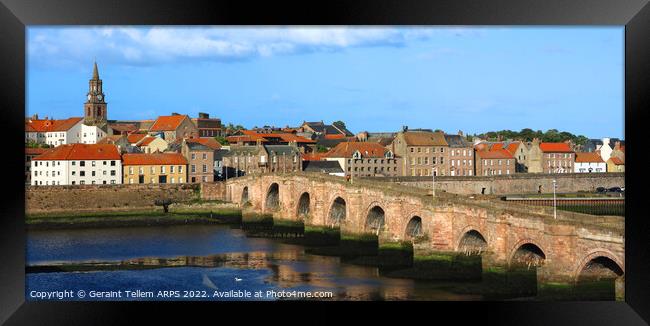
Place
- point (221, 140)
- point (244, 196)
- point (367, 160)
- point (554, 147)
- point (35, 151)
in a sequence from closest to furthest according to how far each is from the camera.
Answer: point (35, 151) → point (244, 196) → point (554, 147) → point (367, 160) → point (221, 140)

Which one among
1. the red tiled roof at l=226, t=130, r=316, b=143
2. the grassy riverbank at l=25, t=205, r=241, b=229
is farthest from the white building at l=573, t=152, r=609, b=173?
the red tiled roof at l=226, t=130, r=316, b=143

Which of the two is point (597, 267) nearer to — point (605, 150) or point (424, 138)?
point (605, 150)

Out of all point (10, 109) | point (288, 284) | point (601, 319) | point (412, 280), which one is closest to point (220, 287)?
point (288, 284)

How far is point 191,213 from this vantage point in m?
49.4

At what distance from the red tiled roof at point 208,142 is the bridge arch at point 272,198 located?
18.2 feet

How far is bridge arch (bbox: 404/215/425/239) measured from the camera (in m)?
31.8

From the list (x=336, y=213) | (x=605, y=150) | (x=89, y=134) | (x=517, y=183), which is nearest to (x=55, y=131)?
(x=89, y=134)

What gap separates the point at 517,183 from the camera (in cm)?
5372

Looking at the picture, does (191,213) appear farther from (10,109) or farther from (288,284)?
(10,109)

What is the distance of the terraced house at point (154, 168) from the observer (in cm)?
4809

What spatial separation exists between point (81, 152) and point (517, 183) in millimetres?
25579

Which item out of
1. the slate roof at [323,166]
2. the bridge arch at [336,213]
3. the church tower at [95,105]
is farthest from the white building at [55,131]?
the slate roof at [323,166]

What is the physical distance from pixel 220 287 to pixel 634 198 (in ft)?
38.5

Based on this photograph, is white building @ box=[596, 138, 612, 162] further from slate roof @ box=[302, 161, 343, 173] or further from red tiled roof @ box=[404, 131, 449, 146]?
slate roof @ box=[302, 161, 343, 173]
